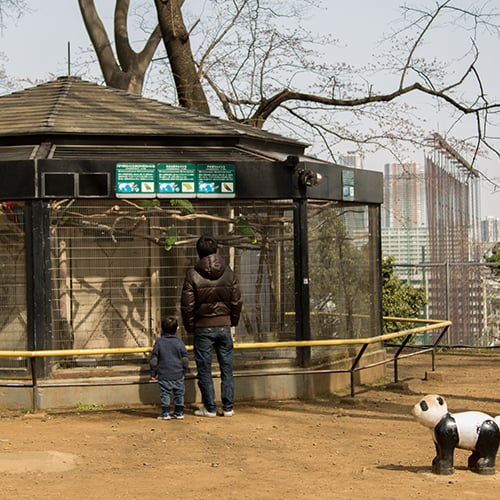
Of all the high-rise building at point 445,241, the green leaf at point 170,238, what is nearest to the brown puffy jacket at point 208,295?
the green leaf at point 170,238

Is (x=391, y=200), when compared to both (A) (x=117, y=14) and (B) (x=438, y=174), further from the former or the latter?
(A) (x=117, y=14)

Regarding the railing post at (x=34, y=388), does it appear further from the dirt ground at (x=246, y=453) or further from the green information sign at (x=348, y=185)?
the green information sign at (x=348, y=185)

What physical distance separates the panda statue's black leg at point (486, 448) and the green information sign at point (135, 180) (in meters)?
5.22

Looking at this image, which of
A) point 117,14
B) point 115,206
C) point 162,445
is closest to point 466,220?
point 117,14

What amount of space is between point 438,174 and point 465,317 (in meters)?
6.58

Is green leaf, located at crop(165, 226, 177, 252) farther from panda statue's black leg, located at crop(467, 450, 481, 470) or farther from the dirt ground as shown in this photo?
panda statue's black leg, located at crop(467, 450, 481, 470)

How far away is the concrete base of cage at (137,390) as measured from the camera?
35.8 feet

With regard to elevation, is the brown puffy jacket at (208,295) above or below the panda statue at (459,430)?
above

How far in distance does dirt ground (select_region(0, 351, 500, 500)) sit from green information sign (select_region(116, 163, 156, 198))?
7.73ft

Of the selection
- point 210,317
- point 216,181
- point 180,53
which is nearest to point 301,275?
point 216,181

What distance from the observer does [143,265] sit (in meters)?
11.4

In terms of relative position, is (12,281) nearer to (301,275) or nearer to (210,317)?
(210,317)

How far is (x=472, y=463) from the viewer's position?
7465 mm

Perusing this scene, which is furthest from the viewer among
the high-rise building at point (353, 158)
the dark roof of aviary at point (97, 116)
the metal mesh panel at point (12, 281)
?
the high-rise building at point (353, 158)
